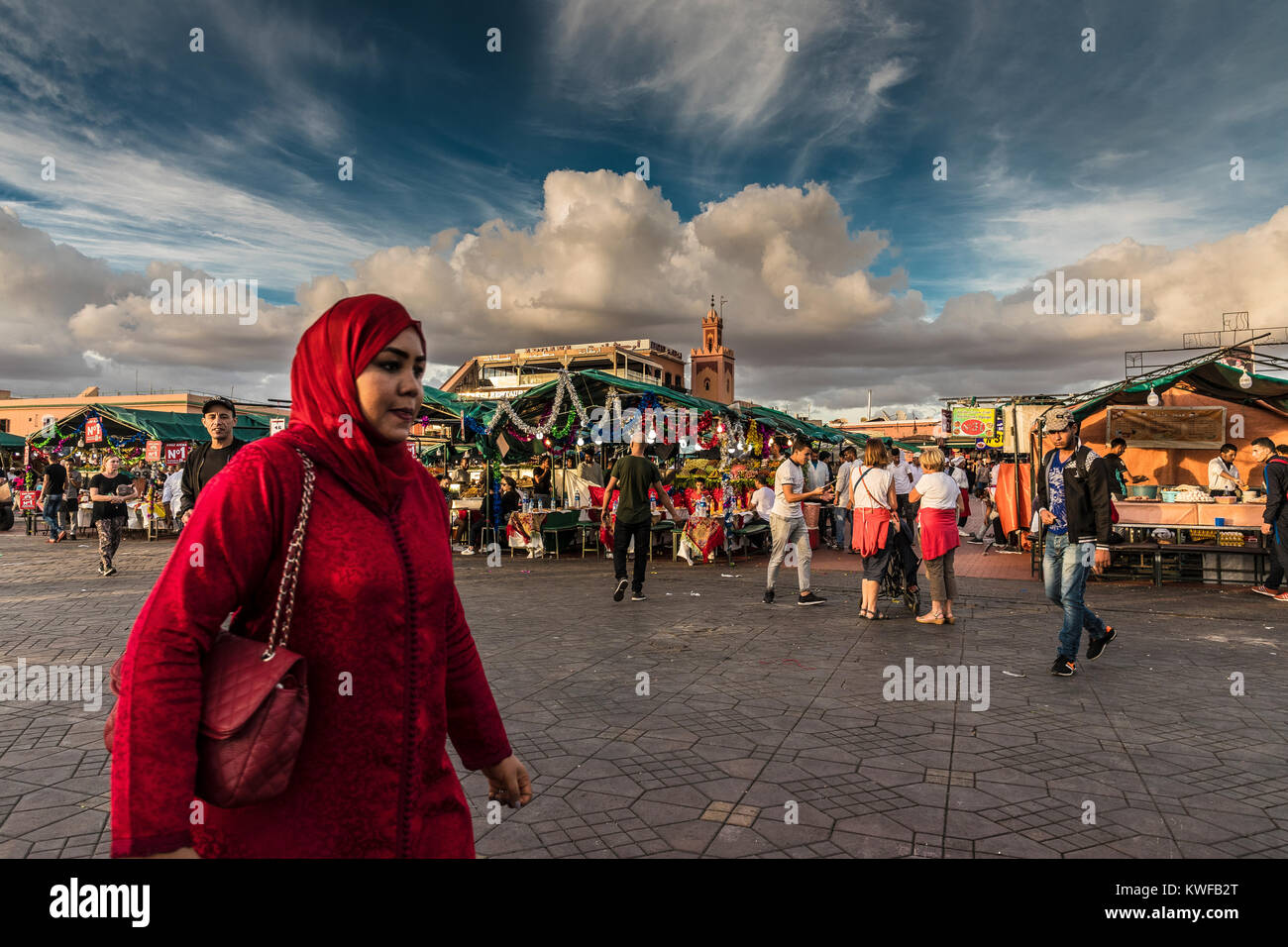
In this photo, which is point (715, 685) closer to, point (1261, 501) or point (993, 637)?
point (993, 637)

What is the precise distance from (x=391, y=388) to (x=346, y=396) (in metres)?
0.09

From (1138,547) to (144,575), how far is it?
15039mm

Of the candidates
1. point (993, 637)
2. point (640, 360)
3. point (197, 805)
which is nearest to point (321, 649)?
point (197, 805)

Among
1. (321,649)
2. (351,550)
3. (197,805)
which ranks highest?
(351,550)

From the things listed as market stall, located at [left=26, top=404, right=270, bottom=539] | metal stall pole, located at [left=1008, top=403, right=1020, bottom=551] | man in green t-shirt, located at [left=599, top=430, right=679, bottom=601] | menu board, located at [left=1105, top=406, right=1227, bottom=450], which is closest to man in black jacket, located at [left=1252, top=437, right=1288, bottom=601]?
metal stall pole, located at [left=1008, top=403, right=1020, bottom=551]

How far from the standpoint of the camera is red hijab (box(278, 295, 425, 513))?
1.59 m

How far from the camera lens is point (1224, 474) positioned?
13008 millimetres

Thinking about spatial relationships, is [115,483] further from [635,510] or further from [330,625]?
[330,625]

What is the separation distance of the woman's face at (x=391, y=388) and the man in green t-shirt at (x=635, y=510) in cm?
825

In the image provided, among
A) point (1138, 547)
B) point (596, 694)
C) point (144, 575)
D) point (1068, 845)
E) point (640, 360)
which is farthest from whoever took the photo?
point (640, 360)

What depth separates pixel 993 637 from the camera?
780cm

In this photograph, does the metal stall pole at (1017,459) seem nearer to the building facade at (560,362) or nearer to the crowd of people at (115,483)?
the crowd of people at (115,483)

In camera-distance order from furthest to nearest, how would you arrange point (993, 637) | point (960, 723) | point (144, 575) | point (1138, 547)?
point (144, 575)
point (1138, 547)
point (993, 637)
point (960, 723)
